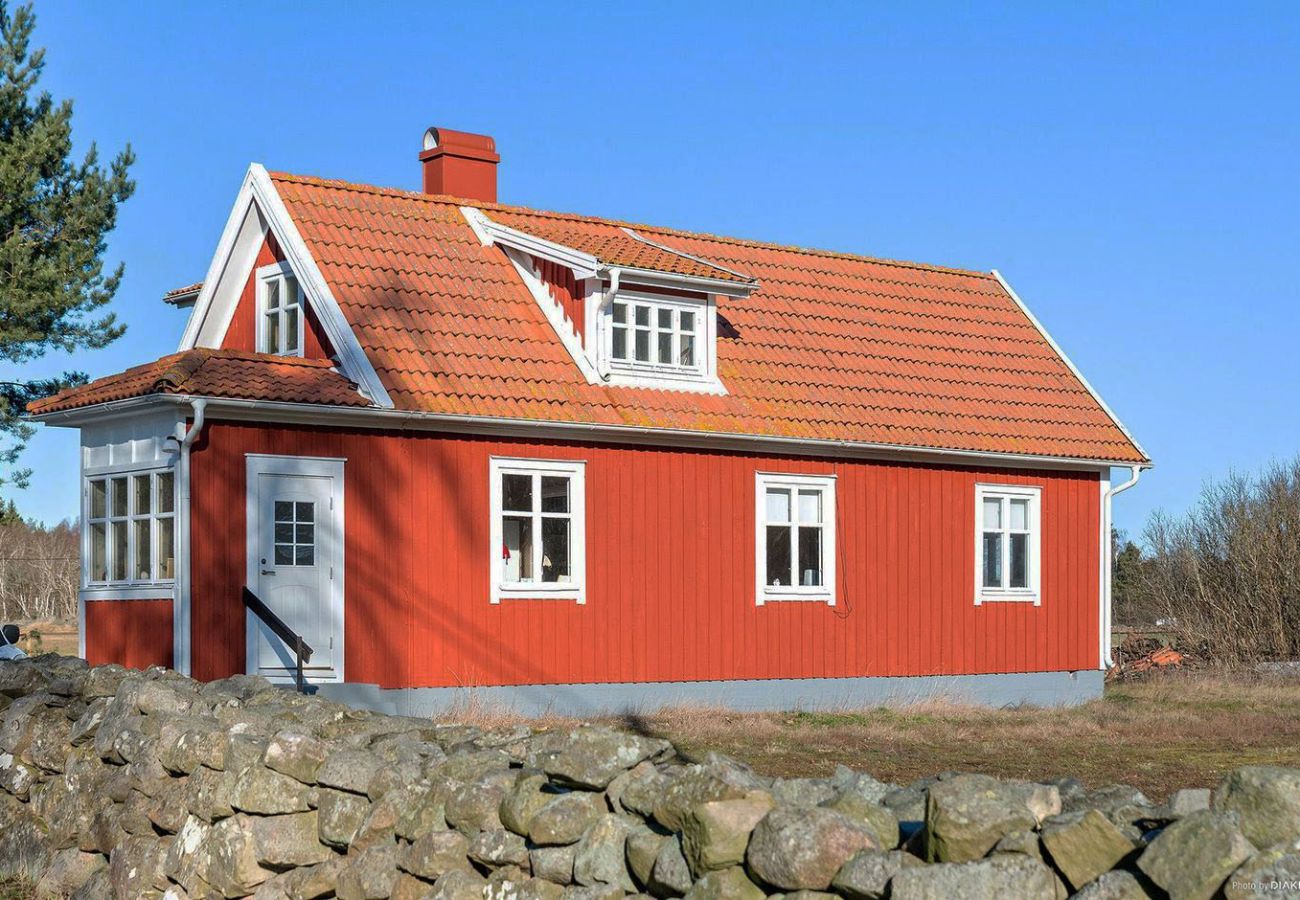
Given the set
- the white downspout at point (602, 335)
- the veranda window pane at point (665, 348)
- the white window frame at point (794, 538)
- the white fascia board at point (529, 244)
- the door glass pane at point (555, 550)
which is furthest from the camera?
the white window frame at point (794, 538)

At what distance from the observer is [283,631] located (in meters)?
15.7

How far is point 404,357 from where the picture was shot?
57.0 ft

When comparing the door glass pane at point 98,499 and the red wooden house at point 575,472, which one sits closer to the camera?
the red wooden house at point 575,472

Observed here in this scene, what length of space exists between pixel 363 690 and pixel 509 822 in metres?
10.9

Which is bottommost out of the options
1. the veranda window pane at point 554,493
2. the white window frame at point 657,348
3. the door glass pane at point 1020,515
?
the door glass pane at point 1020,515

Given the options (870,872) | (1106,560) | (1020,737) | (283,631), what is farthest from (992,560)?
(870,872)

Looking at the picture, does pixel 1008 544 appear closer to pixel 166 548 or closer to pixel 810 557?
pixel 810 557

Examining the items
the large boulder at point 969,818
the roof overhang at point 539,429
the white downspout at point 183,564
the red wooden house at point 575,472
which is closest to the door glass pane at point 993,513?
the red wooden house at point 575,472

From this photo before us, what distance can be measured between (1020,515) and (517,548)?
7.70m

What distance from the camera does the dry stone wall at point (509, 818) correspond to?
14.2ft

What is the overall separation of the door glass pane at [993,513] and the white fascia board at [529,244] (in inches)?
265

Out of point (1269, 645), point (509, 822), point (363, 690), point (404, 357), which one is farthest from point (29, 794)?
point (1269, 645)

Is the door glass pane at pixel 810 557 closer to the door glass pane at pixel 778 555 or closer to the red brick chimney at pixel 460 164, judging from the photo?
the door glass pane at pixel 778 555

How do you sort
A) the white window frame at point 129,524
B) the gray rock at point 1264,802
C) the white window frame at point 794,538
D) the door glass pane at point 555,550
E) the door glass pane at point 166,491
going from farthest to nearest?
the white window frame at point 794,538 < the door glass pane at point 555,550 < the door glass pane at point 166,491 < the white window frame at point 129,524 < the gray rock at point 1264,802
